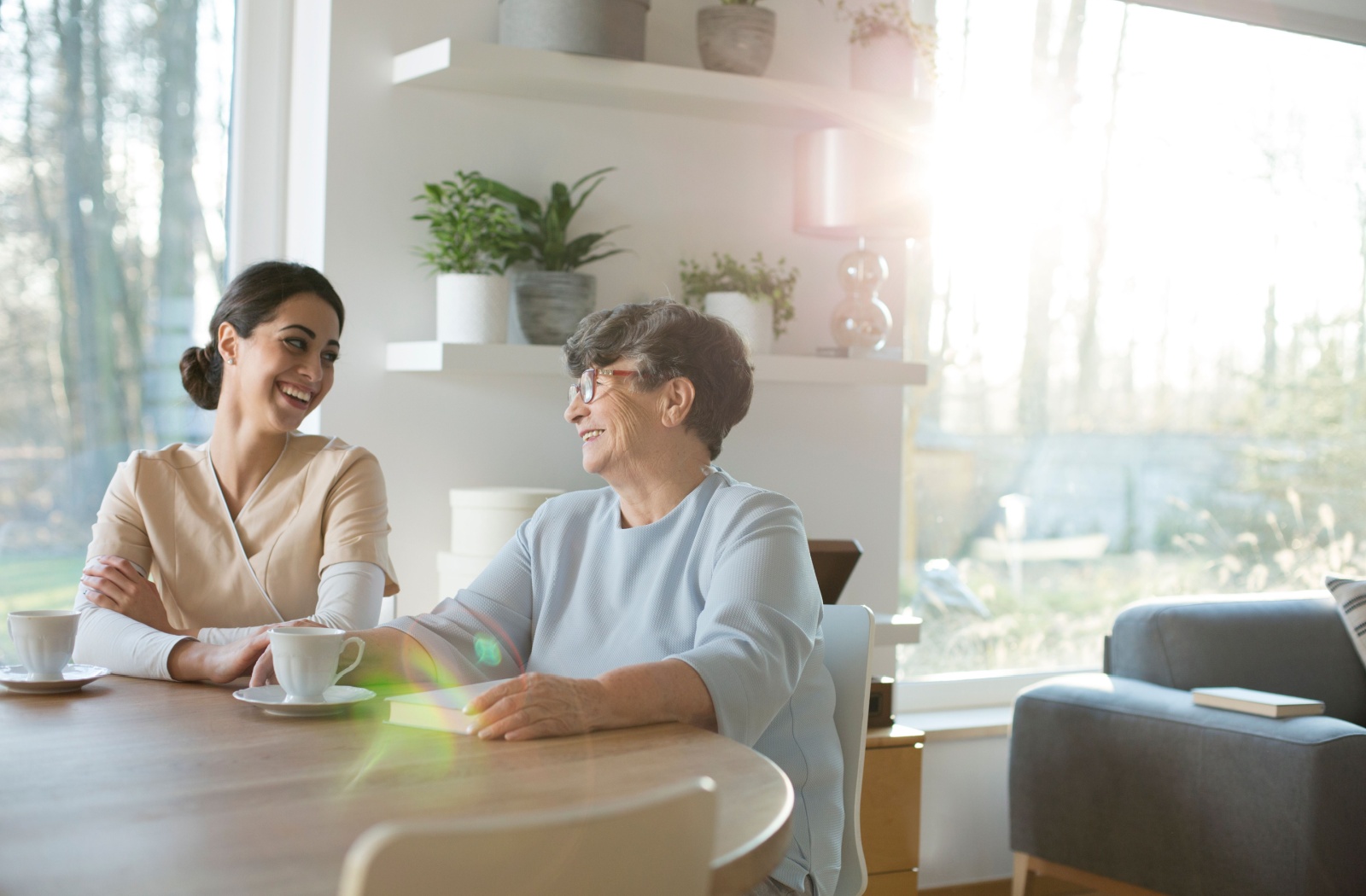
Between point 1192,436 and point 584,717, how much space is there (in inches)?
128

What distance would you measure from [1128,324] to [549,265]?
2056 millimetres

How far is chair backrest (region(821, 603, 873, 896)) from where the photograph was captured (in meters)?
1.77

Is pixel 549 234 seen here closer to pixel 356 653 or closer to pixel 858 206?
pixel 858 206

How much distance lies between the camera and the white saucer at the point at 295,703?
56.3 inches

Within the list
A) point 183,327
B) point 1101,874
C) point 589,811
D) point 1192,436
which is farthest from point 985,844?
point 589,811

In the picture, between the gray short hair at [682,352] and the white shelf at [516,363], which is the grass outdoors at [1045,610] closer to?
the white shelf at [516,363]

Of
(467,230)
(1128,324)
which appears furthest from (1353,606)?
(467,230)

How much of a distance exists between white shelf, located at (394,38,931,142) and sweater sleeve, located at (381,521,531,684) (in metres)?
1.17

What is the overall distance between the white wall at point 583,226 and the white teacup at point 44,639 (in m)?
1.16

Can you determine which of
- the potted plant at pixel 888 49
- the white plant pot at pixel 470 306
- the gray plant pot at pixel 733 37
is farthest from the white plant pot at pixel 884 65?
the white plant pot at pixel 470 306

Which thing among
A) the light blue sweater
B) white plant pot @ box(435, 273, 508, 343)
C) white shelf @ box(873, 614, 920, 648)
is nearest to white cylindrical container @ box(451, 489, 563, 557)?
white plant pot @ box(435, 273, 508, 343)

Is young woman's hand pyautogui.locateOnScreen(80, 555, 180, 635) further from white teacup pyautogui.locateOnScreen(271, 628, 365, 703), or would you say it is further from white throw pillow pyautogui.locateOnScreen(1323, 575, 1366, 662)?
white throw pillow pyautogui.locateOnScreen(1323, 575, 1366, 662)

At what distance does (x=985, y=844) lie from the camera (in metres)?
3.35

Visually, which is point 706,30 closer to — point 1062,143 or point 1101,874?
point 1062,143
